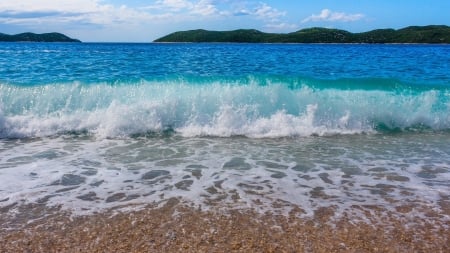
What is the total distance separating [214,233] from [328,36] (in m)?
126

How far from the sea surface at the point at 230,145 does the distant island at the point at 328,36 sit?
110210 millimetres

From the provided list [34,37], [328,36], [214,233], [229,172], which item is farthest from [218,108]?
[34,37]

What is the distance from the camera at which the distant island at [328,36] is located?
376 feet

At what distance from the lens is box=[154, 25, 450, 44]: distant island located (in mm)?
114500

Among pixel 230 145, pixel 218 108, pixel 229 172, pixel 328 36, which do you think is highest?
pixel 328 36

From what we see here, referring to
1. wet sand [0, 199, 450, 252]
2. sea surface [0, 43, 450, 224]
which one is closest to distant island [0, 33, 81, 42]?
sea surface [0, 43, 450, 224]

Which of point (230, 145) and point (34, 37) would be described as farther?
point (34, 37)

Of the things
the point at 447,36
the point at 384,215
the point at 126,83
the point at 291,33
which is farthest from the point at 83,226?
the point at 291,33

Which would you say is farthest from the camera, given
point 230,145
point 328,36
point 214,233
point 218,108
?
point 328,36

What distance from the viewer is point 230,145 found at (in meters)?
8.97

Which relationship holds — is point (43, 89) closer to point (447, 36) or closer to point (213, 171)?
point (213, 171)

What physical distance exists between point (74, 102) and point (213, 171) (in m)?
7.41

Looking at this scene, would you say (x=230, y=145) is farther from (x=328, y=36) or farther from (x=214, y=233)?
(x=328, y=36)

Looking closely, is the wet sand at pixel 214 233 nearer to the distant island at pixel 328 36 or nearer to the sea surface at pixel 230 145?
the sea surface at pixel 230 145
